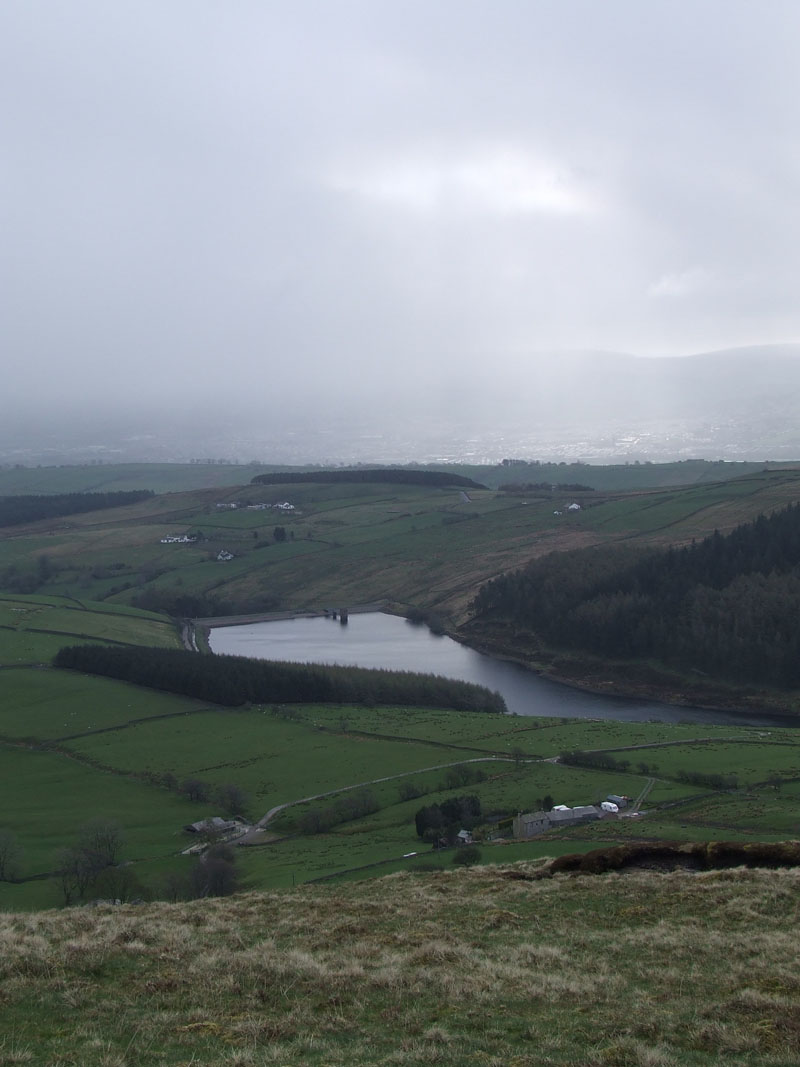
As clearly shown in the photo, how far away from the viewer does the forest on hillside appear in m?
79.3

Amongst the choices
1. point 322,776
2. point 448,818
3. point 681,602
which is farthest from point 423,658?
point 448,818

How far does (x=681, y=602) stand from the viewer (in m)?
89.5

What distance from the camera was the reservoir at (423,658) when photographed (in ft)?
236

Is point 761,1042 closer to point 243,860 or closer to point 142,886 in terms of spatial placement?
point 142,886

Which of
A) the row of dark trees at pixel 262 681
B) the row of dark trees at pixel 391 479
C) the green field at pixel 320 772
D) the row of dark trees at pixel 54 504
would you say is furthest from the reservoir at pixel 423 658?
the row of dark trees at pixel 54 504

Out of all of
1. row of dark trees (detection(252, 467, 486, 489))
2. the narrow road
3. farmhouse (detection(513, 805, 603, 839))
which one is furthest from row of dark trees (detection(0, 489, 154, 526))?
farmhouse (detection(513, 805, 603, 839))

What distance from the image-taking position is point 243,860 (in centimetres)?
3344

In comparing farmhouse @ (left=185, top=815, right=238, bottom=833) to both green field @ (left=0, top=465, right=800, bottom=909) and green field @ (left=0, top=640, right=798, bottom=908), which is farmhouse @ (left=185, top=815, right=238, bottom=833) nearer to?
green field @ (left=0, top=465, right=800, bottom=909)

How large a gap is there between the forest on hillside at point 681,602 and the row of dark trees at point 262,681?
20.9 metres

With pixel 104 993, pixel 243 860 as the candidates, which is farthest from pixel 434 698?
pixel 104 993

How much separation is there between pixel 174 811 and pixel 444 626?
2424 inches

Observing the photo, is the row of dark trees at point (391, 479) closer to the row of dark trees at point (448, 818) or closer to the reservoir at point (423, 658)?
the reservoir at point (423, 658)

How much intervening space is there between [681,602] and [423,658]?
982 inches

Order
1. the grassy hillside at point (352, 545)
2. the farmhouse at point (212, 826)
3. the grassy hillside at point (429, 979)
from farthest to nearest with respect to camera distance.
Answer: the grassy hillside at point (352, 545)
the farmhouse at point (212, 826)
the grassy hillside at point (429, 979)
